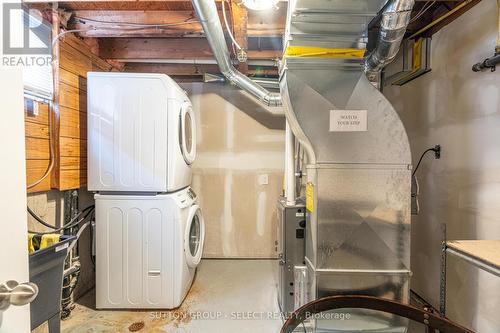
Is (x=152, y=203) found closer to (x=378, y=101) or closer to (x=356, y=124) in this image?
(x=356, y=124)

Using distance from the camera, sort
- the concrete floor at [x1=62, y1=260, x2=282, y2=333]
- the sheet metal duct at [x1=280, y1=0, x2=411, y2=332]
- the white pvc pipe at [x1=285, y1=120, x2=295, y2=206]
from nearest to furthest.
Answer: the sheet metal duct at [x1=280, y1=0, x2=411, y2=332] < the concrete floor at [x1=62, y1=260, x2=282, y2=333] < the white pvc pipe at [x1=285, y1=120, x2=295, y2=206]

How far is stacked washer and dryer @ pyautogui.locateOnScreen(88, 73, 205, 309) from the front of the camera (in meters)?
2.09

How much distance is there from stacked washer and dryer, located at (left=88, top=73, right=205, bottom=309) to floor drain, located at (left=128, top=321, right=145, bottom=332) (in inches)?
5.9

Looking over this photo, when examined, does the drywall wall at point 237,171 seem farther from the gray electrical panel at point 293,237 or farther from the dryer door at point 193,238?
the gray electrical panel at point 293,237

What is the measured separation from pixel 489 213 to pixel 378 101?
1.05m

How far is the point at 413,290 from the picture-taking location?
2.39m

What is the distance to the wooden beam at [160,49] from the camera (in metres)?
2.44

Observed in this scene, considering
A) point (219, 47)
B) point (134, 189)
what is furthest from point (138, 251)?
point (219, 47)

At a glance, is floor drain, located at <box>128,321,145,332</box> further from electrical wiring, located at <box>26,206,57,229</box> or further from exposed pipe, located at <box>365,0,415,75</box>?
exposed pipe, located at <box>365,0,415,75</box>

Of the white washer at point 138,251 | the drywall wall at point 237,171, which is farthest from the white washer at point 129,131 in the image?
the drywall wall at point 237,171

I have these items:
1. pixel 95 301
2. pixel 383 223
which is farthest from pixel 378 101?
pixel 95 301

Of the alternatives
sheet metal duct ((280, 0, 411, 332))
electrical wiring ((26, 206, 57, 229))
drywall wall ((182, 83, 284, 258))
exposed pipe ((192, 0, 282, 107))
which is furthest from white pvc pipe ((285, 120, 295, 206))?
electrical wiring ((26, 206, 57, 229))

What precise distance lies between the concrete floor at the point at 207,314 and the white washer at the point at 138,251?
0.10 m

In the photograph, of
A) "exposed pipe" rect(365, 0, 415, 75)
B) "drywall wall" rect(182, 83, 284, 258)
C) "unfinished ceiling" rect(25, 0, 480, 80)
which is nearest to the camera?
"exposed pipe" rect(365, 0, 415, 75)
